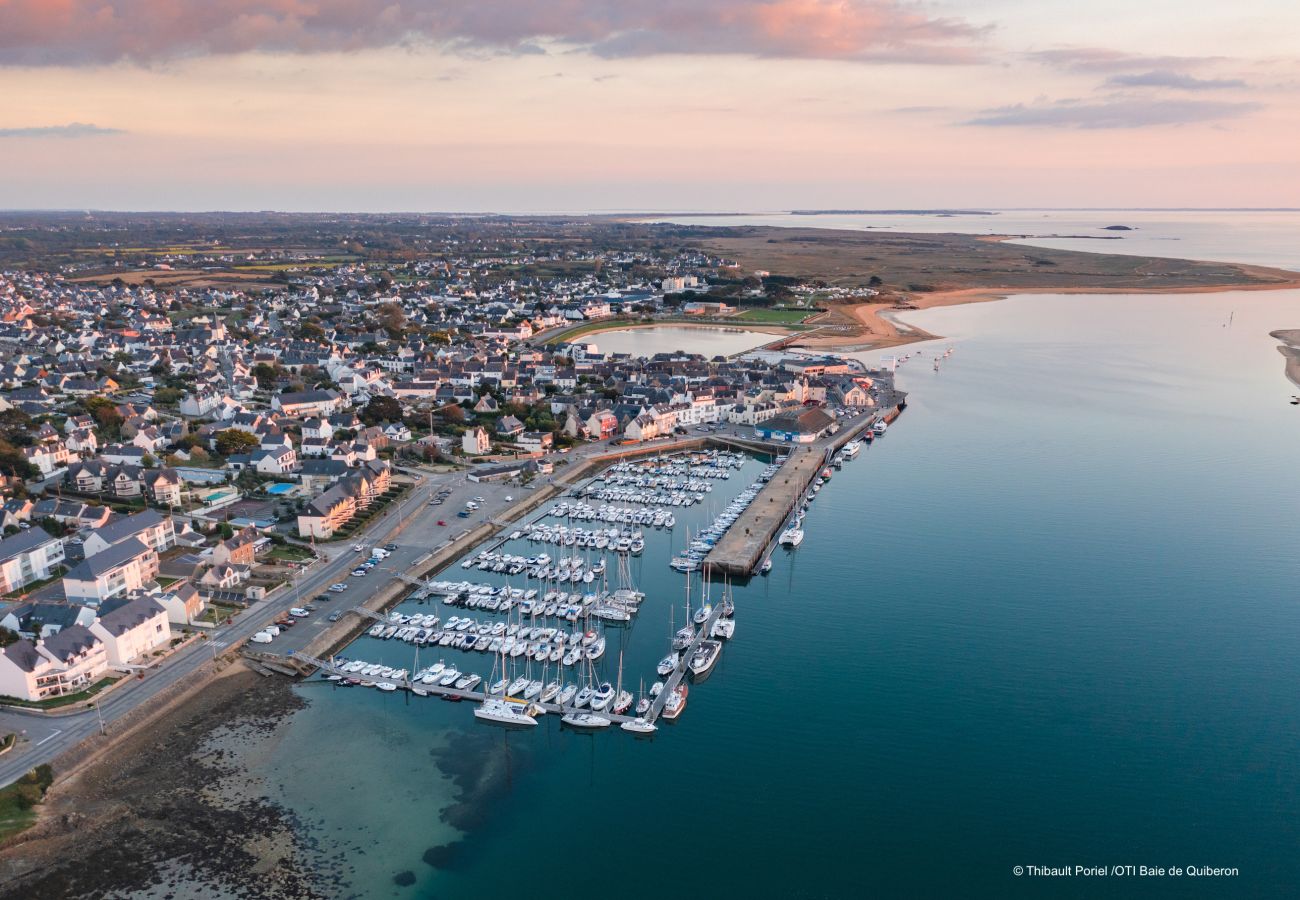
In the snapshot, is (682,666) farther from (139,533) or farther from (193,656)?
(139,533)

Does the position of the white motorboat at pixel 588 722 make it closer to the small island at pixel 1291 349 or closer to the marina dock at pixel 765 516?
the marina dock at pixel 765 516

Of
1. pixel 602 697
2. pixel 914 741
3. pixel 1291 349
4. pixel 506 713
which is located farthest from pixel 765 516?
pixel 1291 349

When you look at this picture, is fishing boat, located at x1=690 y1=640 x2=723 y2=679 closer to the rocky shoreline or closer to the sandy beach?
the rocky shoreline

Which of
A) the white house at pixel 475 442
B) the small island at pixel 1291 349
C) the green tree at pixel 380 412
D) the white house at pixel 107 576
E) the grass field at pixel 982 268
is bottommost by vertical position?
the white house at pixel 107 576

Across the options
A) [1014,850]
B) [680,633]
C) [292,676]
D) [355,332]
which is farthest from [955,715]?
[355,332]

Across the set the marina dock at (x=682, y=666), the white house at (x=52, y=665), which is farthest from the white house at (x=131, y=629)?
the marina dock at (x=682, y=666)

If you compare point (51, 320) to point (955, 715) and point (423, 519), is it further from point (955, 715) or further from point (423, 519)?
point (955, 715)
